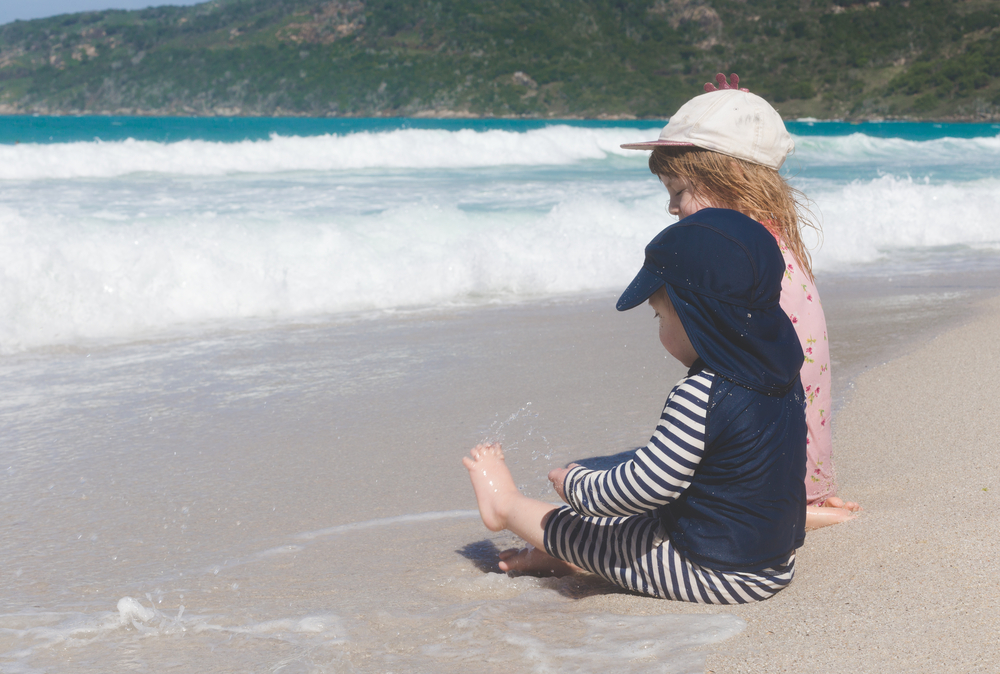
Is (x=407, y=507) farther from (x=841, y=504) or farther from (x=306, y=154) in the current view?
(x=306, y=154)

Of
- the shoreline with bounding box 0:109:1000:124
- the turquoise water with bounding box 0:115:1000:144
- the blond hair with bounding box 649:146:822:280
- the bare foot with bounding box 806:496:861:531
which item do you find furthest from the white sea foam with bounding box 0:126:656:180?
the shoreline with bounding box 0:109:1000:124

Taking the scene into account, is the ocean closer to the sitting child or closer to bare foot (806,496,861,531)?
the sitting child

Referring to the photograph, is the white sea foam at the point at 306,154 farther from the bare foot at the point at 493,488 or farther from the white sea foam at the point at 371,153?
the bare foot at the point at 493,488

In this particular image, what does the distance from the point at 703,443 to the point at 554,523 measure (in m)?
0.53

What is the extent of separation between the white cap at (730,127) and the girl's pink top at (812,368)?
1.25 ft

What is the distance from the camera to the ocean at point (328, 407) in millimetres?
2123

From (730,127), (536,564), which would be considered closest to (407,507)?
(536,564)

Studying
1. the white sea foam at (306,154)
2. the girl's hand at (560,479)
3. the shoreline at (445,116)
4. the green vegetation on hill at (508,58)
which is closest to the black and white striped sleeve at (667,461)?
the girl's hand at (560,479)

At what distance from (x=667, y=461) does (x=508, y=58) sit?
93568 millimetres

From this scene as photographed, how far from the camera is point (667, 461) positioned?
1.93 metres

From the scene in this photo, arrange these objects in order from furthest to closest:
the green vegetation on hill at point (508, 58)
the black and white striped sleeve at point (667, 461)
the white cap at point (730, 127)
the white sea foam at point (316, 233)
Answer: the green vegetation on hill at point (508, 58)
the white sea foam at point (316, 233)
the white cap at point (730, 127)
the black and white striped sleeve at point (667, 461)

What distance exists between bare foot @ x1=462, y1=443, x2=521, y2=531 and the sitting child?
7.9 inches

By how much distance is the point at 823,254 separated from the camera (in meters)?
8.95

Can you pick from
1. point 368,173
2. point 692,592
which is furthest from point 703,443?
point 368,173
